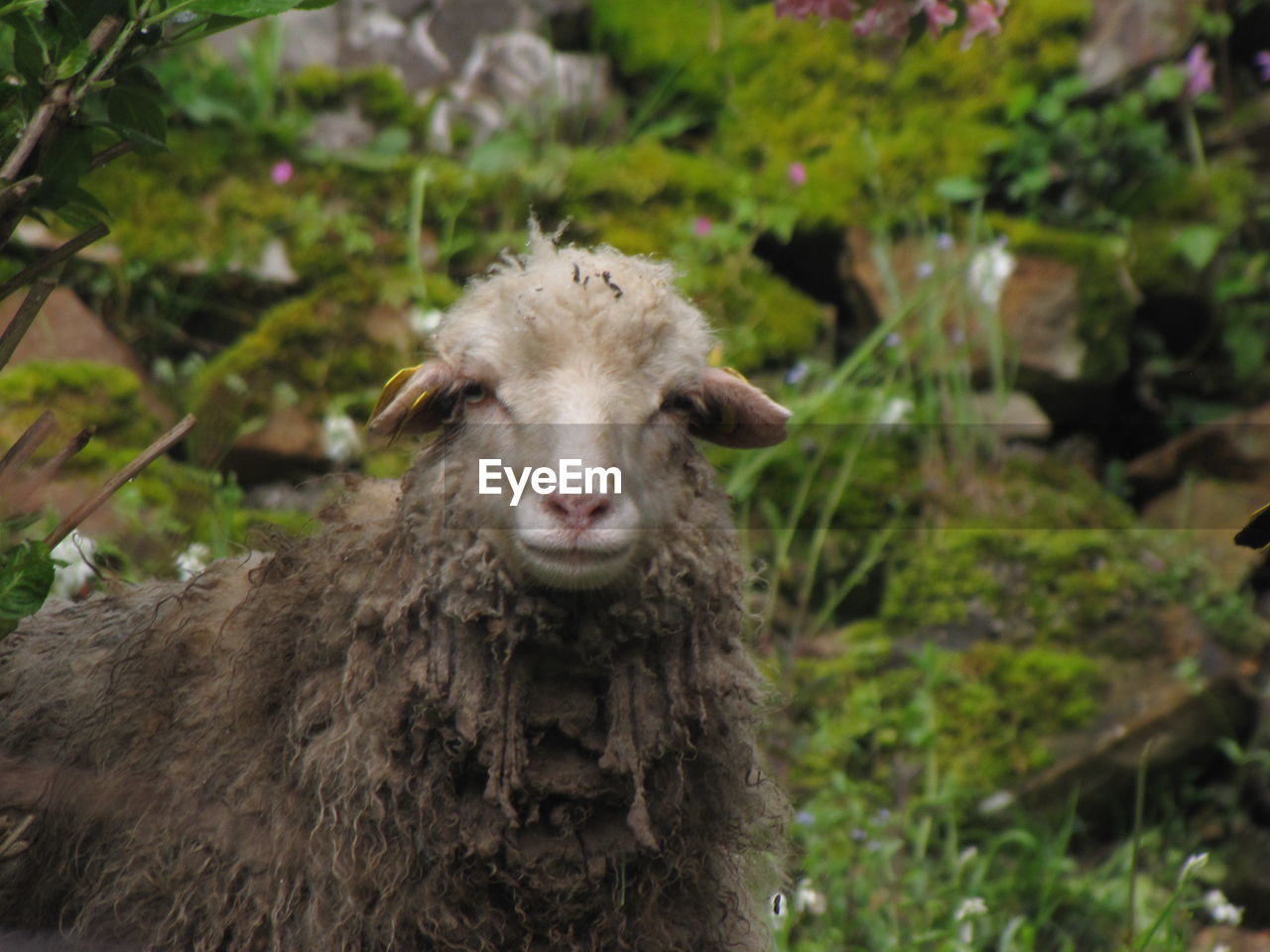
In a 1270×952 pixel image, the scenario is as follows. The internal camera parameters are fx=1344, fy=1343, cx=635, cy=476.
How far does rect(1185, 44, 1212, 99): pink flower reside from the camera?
5812mm

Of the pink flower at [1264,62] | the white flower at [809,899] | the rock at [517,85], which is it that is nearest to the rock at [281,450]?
the rock at [517,85]

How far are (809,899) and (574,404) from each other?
1965mm

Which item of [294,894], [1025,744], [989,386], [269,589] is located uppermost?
[269,589]

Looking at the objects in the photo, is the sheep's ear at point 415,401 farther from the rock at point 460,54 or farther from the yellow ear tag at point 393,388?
the rock at point 460,54

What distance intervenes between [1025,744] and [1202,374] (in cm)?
229

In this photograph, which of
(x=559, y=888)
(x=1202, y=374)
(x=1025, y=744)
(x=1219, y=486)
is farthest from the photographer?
(x=1202, y=374)

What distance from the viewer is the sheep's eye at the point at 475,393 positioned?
2.36 metres

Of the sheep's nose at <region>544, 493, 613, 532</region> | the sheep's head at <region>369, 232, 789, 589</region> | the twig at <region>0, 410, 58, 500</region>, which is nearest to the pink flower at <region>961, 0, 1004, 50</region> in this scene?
the sheep's head at <region>369, 232, 789, 589</region>

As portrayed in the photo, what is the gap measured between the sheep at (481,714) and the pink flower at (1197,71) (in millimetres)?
Answer: 4264

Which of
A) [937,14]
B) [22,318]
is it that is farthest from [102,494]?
[937,14]

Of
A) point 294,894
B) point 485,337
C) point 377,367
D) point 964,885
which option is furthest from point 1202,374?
point 294,894

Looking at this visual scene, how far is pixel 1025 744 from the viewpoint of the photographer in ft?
15.3

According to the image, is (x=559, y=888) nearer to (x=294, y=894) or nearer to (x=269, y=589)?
(x=294, y=894)

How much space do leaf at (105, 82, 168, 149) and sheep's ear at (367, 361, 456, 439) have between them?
572 millimetres
